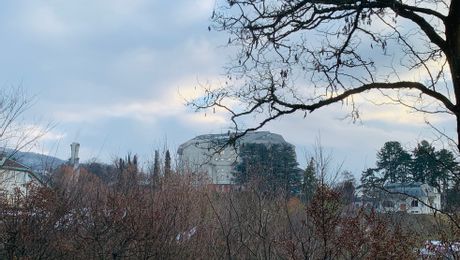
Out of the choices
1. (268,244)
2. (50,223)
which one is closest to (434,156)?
(268,244)

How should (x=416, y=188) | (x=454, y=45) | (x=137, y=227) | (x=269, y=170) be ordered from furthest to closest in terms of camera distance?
(x=416, y=188)
(x=269, y=170)
(x=137, y=227)
(x=454, y=45)

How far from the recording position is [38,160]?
15039 mm

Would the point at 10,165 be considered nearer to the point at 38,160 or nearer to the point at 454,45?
the point at 38,160

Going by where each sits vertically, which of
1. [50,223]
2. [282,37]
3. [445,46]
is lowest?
[50,223]

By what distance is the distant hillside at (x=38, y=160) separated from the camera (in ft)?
47.8

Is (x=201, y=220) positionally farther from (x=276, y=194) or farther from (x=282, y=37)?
(x=282, y=37)

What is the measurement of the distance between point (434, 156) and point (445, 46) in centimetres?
137

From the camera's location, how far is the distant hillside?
47.8 ft

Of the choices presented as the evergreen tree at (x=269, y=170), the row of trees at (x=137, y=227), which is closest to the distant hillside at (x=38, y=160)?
the row of trees at (x=137, y=227)

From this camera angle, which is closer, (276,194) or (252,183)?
(276,194)

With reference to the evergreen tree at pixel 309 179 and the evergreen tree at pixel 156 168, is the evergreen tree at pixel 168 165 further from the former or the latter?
the evergreen tree at pixel 309 179

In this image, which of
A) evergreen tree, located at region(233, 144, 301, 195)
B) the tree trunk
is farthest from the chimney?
the tree trunk

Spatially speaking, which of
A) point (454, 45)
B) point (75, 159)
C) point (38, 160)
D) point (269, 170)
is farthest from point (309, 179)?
point (75, 159)

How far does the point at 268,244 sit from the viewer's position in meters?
9.76
